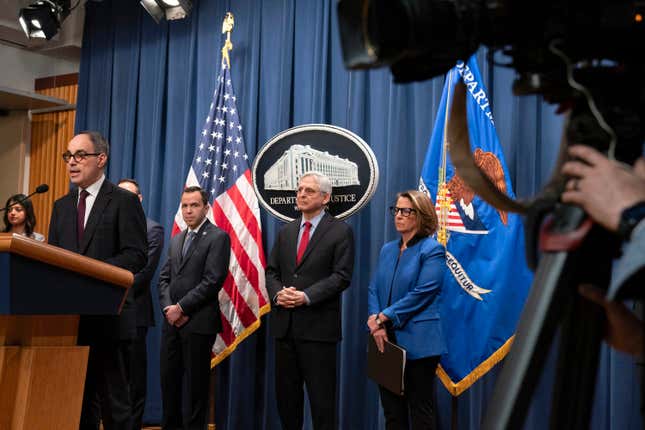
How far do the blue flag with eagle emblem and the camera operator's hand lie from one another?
120 inches

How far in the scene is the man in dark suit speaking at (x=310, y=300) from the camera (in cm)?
403

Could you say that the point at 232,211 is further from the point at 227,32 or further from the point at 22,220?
the point at 227,32

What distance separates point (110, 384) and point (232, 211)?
2263mm

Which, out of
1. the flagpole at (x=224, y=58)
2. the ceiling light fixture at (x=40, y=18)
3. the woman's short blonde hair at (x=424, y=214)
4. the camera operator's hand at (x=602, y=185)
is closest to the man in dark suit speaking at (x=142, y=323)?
the flagpole at (x=224, y=58)

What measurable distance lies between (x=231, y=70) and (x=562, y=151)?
197 inches

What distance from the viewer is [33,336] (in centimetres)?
243

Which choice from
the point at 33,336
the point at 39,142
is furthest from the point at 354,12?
the point at 39,142

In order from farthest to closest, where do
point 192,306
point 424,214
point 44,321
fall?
1. point 192,306
2. point 424,214
3. point 44,321

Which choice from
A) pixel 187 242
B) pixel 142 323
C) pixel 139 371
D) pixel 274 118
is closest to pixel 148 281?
pixel 142 323

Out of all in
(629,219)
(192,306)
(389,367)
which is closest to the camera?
(629,219)

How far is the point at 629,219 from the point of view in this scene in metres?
0.90

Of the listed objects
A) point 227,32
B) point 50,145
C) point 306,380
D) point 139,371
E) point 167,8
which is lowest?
point 139,371

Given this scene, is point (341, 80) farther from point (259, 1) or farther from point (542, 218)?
point (542, 218)

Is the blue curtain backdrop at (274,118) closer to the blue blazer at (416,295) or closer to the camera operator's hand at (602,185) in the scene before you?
the blue blazer at (416,295)
